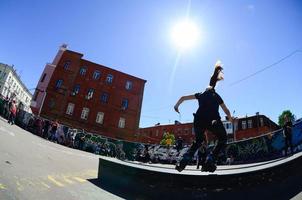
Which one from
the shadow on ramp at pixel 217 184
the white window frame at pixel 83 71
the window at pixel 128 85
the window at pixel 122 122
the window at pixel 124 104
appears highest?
the white window frame at pixel 83 71

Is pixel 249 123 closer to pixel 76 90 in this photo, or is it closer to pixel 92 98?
pixel 92 98

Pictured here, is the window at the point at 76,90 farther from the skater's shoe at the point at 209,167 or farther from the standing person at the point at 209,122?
the skater's shoe at the point at 209,167

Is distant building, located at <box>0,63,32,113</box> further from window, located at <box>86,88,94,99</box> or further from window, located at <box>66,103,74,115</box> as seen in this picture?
window, located at <box>86,88,94,99</box>

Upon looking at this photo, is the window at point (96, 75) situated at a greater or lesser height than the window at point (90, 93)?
greater

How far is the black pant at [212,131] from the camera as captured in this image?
13.6 feet

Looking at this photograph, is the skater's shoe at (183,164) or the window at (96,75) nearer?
the skater's shoe at (183,164)

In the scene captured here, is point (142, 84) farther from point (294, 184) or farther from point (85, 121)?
point (294, 184)

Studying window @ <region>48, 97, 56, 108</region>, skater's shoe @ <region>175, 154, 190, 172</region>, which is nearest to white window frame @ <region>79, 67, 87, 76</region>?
window @ <region>48, 97, 56, 108</region>

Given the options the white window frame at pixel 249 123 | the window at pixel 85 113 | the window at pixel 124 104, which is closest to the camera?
the window at pixel 85 113

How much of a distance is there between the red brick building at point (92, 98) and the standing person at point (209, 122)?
33.9 metres

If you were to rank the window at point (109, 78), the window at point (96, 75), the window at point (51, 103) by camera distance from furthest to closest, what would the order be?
the window at point (109, 78), the window at point (96, 75), the window at point (51, 103)

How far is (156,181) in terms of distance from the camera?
11.2ft

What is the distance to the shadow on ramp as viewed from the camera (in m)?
2.96

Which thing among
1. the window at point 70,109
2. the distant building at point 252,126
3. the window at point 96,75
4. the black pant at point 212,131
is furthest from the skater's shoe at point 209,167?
the distant building at point 252,126
